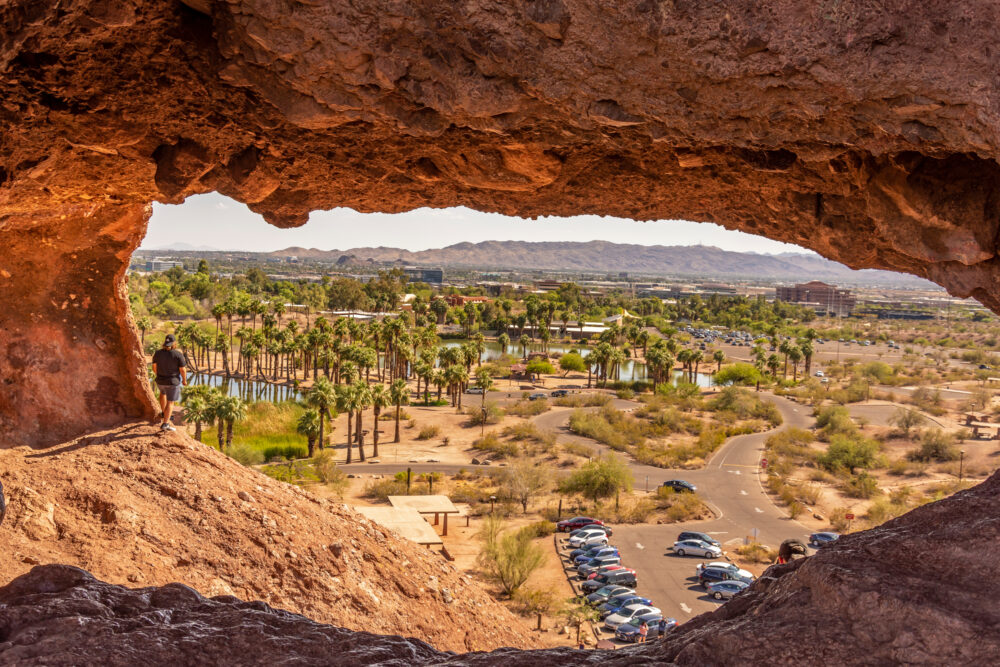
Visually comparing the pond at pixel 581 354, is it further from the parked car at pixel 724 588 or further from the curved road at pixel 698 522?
the parked car at pixel 724 588

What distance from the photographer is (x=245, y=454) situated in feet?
126

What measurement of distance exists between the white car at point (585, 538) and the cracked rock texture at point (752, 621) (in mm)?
24844

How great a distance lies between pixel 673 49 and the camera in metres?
5.26

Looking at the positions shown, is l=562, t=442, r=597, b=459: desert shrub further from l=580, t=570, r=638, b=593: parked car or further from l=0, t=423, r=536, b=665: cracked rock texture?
l=0, t=423, r=536, b=665: cracked rock texture

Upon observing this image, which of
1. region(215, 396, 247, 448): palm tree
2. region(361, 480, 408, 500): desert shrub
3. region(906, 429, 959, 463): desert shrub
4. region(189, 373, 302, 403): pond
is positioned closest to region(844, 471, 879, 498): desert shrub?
region(906, 429, 959, 463): desert shrub

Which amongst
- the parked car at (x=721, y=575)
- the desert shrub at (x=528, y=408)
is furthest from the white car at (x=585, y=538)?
the desert shrub at (x=528, y=408)

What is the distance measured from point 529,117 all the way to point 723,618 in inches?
163

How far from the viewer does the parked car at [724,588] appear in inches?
965

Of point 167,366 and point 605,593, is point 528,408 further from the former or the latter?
point 167,366

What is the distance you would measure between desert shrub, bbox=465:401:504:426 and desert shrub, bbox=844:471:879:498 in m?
23.6

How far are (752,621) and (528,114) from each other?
13.5 feet

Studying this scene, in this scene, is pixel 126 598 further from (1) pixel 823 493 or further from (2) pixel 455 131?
(1) pixel 823 493

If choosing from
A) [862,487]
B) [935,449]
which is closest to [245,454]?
[862,487]

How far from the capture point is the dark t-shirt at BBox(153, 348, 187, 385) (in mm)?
10547
